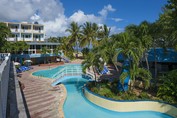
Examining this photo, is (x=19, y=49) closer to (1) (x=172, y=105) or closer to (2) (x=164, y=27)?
(2) (x=164, y=27)

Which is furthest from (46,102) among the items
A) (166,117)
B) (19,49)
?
(19,49)

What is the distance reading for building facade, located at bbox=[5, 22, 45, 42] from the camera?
58.6m

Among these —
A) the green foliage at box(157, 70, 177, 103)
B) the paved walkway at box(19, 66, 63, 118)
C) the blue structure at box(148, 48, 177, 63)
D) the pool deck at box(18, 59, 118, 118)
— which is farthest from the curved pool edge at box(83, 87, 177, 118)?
the blue structure at box(148, 48, 177, 63)

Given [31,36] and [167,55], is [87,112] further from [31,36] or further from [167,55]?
[31,36]

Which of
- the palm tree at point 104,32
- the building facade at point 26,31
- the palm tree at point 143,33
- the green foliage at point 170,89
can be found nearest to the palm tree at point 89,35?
the palm tree at point 104,32

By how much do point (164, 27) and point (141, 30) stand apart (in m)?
2.63

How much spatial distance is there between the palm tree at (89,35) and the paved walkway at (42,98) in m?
26.0

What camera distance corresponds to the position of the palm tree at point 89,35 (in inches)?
2153

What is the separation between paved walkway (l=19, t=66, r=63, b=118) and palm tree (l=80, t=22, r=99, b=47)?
26.0 meters

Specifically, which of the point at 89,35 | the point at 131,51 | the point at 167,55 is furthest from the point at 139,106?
the point at 89,35

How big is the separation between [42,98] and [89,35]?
35779 millimetres

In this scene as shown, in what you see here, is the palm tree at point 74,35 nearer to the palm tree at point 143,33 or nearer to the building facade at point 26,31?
the building facade at point 26,31

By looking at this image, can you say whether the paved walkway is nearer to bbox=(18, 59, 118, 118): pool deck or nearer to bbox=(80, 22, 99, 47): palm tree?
→ bbox=(18, 59, 118, 118): pool deck

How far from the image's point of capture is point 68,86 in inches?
1164
